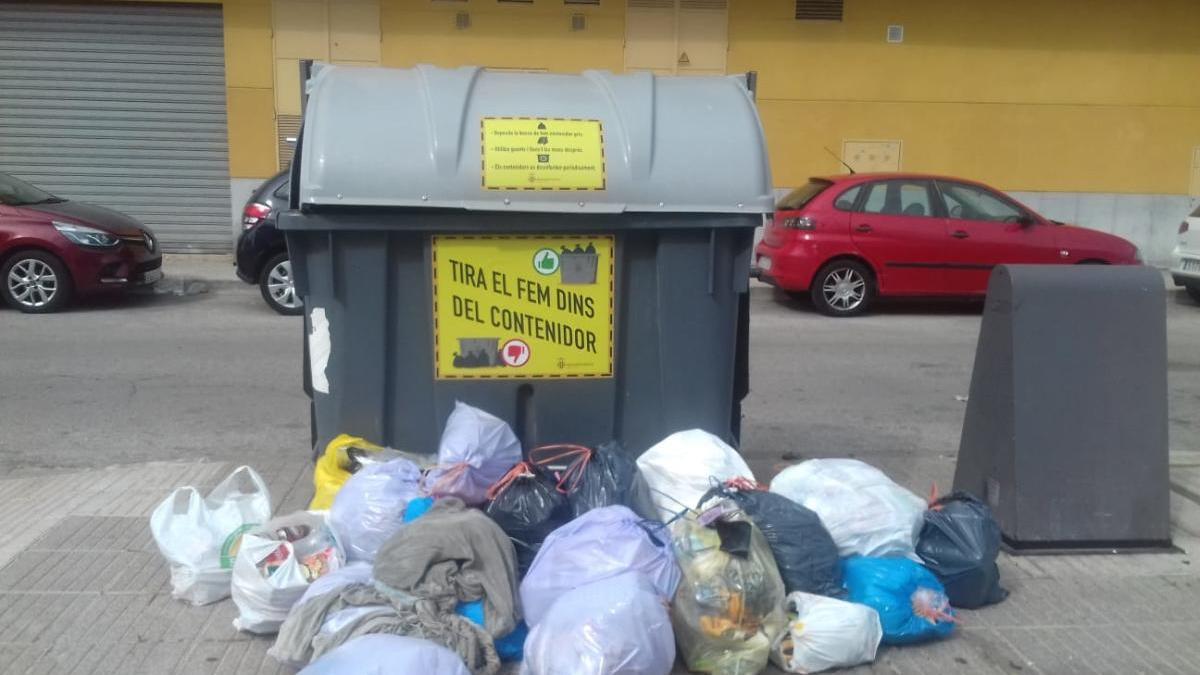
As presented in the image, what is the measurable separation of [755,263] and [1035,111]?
6360 mm

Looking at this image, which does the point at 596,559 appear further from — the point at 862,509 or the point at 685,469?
the point at 862,509

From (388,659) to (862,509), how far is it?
1.92 m

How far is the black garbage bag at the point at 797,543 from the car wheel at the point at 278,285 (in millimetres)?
8551

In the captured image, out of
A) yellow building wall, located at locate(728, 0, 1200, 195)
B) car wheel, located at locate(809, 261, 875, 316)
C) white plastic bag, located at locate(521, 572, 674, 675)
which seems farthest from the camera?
yellow building wall, located at locate(728, 0, 1200, 195)

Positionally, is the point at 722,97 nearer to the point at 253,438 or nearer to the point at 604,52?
the point at 253,438

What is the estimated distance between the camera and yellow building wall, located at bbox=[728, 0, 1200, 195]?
1680 centimetres

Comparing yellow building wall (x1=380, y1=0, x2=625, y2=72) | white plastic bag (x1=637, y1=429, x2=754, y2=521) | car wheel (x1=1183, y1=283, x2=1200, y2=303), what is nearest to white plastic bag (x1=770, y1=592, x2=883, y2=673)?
white plastic bag (x1=637, y1=429, x2=754, y2=521)

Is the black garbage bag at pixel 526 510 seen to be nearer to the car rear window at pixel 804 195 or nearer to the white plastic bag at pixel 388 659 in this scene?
the white plastic bag at pixel 388 659

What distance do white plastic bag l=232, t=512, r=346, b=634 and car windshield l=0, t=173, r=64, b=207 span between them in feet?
30.1

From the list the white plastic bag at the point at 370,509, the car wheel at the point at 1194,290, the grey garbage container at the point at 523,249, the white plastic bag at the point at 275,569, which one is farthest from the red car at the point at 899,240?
the white plastic bag at the point at 275,569

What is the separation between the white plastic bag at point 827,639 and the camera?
3789 mm

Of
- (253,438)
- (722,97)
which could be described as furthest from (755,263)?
(722,97)

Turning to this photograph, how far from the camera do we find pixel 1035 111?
674 inches

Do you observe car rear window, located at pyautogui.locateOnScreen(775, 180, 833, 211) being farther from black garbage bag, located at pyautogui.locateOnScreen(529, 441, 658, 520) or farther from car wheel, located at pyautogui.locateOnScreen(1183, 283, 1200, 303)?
black garbage bag, located at pyautogui.locateOnScreen(529, 441, 658, 520)
